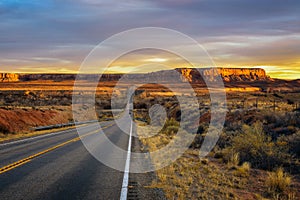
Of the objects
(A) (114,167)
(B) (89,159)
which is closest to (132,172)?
(A) (114,167)

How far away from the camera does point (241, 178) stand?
37.4ft

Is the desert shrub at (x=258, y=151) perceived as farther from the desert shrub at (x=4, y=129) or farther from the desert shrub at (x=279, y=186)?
the desert shrub at (x=4, y=129)

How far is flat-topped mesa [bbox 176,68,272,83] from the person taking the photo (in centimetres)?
18225

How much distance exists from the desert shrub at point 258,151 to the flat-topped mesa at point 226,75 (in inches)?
6276

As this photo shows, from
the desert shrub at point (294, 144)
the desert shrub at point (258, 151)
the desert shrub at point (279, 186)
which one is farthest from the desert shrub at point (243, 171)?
the desert shrub at point (294, 144)

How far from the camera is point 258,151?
1442 cm

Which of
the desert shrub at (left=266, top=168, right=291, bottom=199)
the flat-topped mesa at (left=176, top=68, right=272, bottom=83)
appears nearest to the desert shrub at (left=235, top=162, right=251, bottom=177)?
the desert shrub at (left=266, top=168, right=291, bottom=199)

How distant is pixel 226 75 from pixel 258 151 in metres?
186

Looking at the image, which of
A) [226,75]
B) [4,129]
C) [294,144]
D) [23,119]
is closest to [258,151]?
[294,144]

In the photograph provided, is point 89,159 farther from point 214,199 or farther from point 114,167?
point 214,199

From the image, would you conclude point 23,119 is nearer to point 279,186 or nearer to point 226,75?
point 279,186

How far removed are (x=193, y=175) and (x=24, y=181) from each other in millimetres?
5164

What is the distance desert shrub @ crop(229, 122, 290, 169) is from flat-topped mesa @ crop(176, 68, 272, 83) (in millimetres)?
159401

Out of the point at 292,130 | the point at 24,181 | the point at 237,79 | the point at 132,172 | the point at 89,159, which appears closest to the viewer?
the point at 24,181
